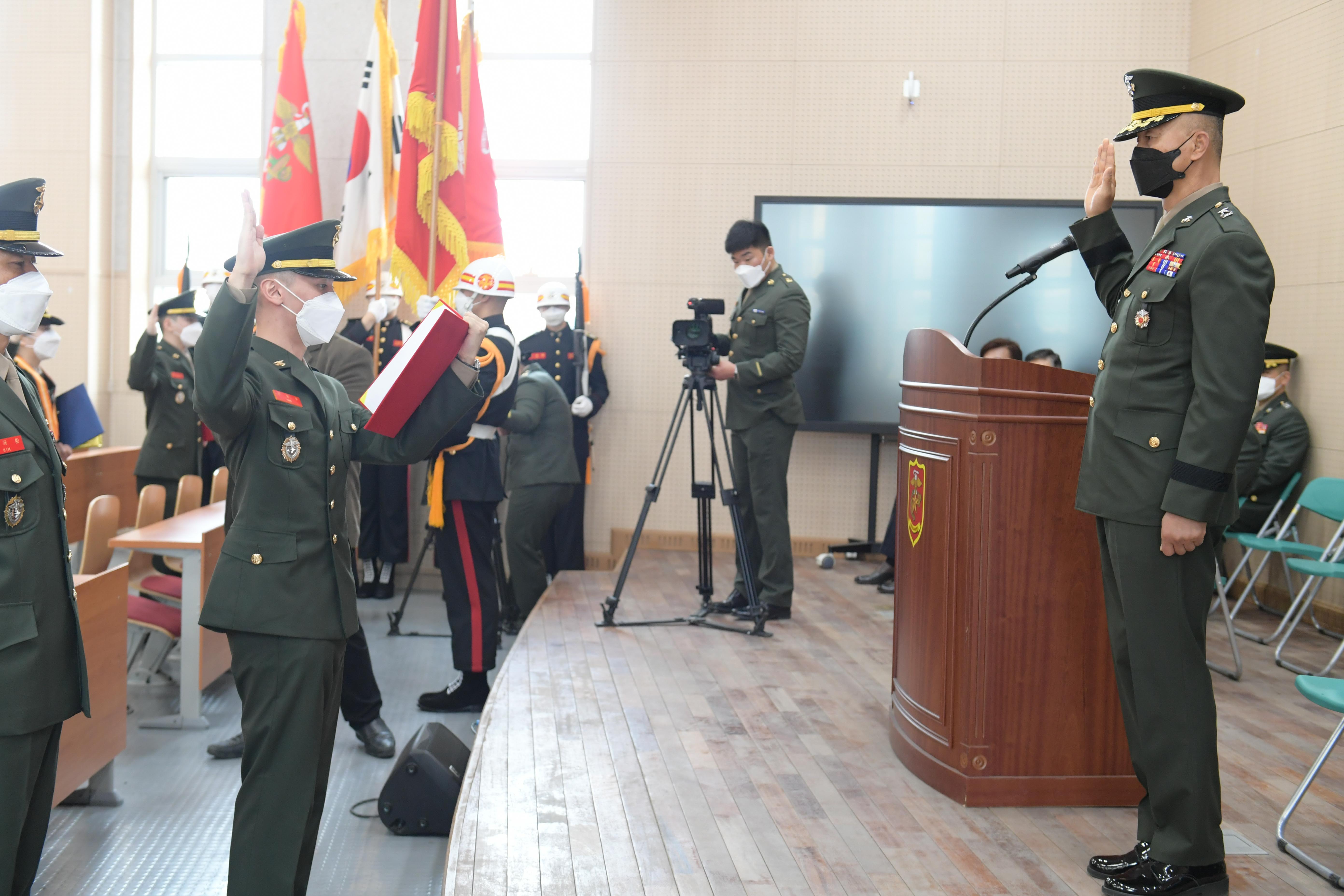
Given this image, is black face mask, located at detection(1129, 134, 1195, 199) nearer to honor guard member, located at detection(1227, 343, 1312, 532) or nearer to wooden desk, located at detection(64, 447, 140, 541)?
honor guard member, located at detection(1227, 343, 1312, 532)

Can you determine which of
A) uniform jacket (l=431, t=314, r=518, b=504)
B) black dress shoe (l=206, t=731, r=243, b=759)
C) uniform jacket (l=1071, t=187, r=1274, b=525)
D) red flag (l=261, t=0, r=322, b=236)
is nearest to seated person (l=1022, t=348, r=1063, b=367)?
uniform jacket (l=431, t=314, r=518, b=504)

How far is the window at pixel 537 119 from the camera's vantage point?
23.1 ft

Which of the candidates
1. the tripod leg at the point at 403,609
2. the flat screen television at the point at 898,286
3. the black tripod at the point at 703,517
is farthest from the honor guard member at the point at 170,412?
the flat screen television at the point at 898,286

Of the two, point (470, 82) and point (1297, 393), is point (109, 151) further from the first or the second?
point (1297, 393)

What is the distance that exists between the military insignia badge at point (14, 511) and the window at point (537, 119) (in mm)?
5329

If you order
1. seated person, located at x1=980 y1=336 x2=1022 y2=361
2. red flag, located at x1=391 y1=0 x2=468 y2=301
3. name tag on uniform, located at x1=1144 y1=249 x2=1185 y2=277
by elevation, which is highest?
red flag, located at x1=391 y1=0 x2=468 y2=301

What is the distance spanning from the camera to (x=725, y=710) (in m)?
3.36

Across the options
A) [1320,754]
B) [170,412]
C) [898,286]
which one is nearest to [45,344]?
[170,412]

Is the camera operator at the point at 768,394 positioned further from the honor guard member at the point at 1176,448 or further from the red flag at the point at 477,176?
the honor guard member at the point at 1176,448

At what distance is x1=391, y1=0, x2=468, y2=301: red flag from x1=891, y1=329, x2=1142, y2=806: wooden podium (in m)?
2.81

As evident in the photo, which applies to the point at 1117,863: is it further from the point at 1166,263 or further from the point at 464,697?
the point at 464,697

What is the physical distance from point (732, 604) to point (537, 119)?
4.03 meters

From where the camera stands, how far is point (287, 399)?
80.0 inches

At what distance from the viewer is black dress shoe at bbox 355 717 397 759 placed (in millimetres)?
3605
